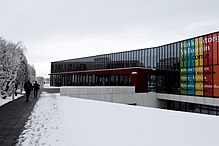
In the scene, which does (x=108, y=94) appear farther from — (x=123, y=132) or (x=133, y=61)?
(x=123, y=132)

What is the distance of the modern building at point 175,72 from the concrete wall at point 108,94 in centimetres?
218

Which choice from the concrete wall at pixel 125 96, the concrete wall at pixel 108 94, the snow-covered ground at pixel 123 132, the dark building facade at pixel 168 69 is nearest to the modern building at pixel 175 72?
the dark building facade at pixel 168 69

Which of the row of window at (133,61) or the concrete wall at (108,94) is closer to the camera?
the concrete wall at (108,94)

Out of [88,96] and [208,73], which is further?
[208,73]

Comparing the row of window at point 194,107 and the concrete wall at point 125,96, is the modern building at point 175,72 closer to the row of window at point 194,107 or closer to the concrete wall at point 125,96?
the row of window at point 194,107

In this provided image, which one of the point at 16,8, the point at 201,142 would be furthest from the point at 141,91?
the point at 201,142

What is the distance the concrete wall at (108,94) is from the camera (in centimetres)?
2487

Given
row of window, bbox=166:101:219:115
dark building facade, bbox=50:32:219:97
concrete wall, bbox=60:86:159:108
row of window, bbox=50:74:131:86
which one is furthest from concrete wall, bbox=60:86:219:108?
row of window, bbox=50:74:131:86

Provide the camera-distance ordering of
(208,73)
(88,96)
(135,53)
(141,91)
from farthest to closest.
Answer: (135,53), (141,91), (208,73), (88,96)

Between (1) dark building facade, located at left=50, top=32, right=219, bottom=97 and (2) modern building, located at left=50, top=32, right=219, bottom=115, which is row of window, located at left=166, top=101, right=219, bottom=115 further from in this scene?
(1) dark building facade, located at left=50, top=32, right=219, bottom=97

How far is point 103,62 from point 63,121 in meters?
45.8

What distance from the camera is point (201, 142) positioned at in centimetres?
602

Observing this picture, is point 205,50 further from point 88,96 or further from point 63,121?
point 63,121

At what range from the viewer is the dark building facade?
30.0m
